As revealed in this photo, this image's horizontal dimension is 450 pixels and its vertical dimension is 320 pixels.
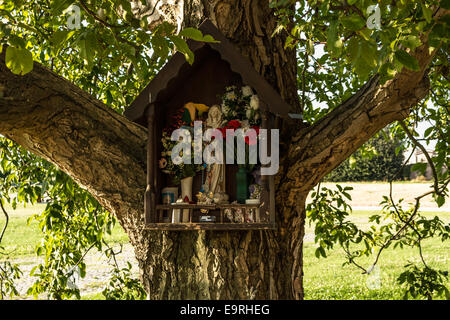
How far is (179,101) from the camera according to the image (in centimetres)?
318

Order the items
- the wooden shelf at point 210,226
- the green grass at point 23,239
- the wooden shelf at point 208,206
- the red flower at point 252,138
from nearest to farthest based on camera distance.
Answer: the wooden shelf at point 210,226
the wooden shelf at point 208,206
the red flower at point 252,138
the green grass at point 23,239

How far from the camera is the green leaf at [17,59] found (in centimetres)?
162

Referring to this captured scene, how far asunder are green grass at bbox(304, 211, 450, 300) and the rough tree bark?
506 cm

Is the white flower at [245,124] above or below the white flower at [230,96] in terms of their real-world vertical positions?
below

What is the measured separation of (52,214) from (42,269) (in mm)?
962

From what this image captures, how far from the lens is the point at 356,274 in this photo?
11070 millimetres

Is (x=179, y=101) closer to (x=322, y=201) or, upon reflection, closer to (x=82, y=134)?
(x=82, y=134)

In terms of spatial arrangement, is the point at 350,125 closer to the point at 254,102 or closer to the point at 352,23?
the point at 254,102

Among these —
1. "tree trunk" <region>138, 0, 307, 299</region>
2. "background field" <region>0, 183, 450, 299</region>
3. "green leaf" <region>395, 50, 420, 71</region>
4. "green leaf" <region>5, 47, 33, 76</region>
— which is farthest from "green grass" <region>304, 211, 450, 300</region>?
"green leaf" <region>5, 47, 33, 76</region>

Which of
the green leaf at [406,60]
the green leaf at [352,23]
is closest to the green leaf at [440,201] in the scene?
the green leaf at [406,60]

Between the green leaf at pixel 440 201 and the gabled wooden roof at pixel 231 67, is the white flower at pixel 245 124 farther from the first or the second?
the green leaf at pixel 440 201

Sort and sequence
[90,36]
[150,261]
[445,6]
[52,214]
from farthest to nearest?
[52,214]
[150,261]
[90,36]
[445,6]

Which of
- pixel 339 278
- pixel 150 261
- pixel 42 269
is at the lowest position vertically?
pixel 339 278
